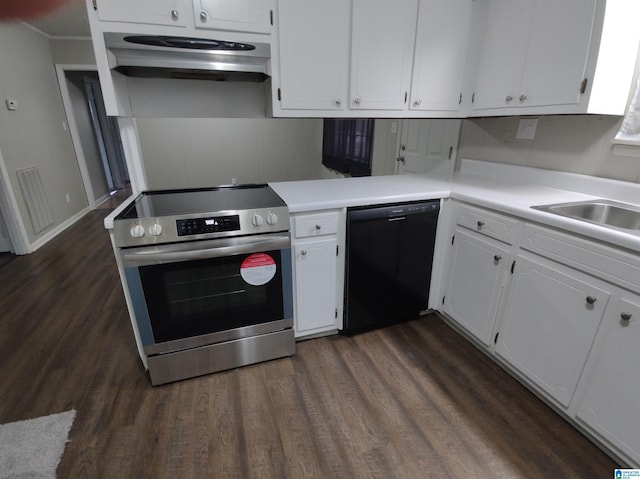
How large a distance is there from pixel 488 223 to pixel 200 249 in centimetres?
148

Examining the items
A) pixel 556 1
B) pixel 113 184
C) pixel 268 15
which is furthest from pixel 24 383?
pixel 113 184

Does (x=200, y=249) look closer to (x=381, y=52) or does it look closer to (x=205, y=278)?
(x=205, y=278)

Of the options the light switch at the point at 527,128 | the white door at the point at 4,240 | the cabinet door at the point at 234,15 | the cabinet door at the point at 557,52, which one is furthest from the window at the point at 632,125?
the white door at the point at 4,240

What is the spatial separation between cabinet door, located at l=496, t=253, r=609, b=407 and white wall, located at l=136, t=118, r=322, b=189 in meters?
2.54

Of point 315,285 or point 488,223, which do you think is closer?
point 488,223

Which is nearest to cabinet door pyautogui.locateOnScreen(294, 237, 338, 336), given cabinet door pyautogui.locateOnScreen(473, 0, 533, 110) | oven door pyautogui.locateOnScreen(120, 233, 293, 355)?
oven door pyautogui.locateOnScreen(120, 233, 293, 355)

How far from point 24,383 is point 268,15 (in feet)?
7.57

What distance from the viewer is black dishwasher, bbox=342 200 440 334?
1859 mm

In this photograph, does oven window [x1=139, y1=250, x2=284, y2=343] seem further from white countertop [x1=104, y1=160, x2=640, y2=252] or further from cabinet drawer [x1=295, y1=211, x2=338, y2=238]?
white countertop [x1=104, y1=160, x2=640, y2=252]

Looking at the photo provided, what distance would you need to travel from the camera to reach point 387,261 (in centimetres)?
198

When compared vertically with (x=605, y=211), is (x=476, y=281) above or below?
below

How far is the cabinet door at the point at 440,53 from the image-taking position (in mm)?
1979

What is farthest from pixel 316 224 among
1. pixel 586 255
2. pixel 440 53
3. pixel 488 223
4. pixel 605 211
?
pixel 605 211

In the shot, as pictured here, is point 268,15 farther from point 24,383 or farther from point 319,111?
point 24,383
